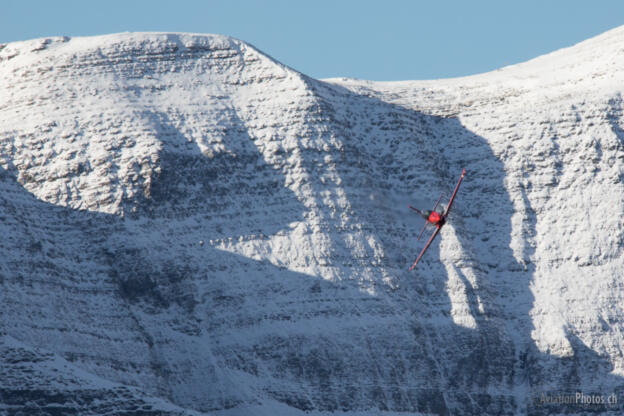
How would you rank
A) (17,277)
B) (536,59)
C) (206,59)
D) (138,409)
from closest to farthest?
(138,409) → (17,277) → (206,59) → (536,59)

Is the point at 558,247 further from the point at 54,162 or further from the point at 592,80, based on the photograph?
the point at 54,162

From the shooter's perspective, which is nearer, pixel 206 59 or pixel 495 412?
pixel 495 412

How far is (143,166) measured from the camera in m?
137

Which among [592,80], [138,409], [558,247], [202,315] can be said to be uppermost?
[592,80]

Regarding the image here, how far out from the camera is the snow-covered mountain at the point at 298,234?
12838 centimetres

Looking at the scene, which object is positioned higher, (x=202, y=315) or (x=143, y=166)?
(x=143, y=166)

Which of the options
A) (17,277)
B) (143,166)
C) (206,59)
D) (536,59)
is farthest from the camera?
(536,59)

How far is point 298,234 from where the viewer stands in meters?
136

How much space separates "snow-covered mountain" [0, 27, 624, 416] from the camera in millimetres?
128375

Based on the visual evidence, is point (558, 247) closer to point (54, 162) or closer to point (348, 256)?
point (348, 256)

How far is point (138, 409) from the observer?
387 ft

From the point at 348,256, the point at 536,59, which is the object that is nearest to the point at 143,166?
the point at 348,256

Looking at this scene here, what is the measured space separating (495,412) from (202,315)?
2273 cm

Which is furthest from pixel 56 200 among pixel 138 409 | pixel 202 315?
pixel 138 409
